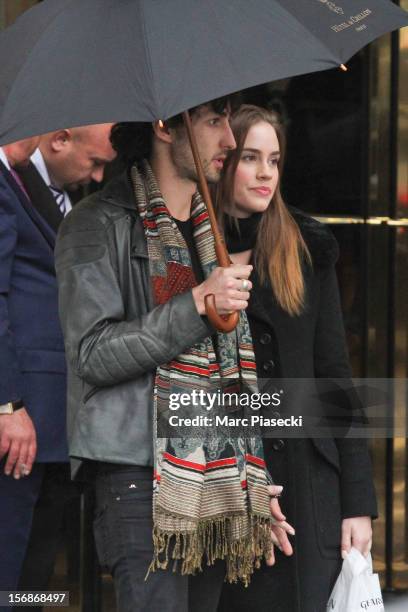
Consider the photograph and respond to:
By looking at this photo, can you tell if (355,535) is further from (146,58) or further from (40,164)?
(40,164)

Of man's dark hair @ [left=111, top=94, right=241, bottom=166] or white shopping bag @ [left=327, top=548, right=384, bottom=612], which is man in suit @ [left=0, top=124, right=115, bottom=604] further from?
white shopping bag @ [left=327, top=548, right=384, bottom=612]

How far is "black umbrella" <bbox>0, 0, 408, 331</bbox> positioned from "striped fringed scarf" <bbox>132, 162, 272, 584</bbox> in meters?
0.19

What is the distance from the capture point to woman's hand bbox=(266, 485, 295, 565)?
331 centimetres

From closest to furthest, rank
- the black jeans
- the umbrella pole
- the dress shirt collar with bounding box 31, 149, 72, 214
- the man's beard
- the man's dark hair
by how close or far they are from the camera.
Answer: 1. the umbrella pole
2. the black jeans
3. the man's beard
4. the man's dark hair
5. the dress shirt collar with bounding box 31, 149, 72, 214

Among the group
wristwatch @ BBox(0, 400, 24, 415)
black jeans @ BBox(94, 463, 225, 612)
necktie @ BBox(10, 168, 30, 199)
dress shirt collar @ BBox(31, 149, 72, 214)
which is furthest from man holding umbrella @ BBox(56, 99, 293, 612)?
dress shirt collar @ BBox(31, 149, 72, 214)

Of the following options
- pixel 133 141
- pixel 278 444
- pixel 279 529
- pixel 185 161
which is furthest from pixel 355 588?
pixel 133 141

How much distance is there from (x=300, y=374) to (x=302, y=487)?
313 mm

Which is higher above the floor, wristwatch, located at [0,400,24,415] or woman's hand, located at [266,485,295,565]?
wristwatch, located at [0,400,24,415]

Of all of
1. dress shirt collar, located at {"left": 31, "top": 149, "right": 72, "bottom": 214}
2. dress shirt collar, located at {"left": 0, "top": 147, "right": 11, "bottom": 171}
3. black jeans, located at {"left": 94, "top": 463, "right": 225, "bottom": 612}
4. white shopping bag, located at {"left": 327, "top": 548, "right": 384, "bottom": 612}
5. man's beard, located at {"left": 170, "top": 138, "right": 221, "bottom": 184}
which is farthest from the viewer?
dress shirt collar, located at {"left": 31, "top": 149, "right": 72, "bottom": 214}

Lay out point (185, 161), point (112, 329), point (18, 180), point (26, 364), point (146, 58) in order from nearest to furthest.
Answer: point (146, 58) → point (112, 329) → point (185, 161) → point (26, 364) → point (18, 180)

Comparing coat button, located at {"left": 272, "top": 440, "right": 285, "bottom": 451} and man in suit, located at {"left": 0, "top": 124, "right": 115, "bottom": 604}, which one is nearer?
coat button, located at {"left": 272, "top": 440, "right": 285, "bottom": 451}

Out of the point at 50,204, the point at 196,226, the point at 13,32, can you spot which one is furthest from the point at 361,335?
the point at 13,32

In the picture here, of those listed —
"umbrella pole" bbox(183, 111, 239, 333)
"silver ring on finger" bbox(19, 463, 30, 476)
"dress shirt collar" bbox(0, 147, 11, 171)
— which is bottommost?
"silver ring on finger" bbox(19, 463, 30, 476)

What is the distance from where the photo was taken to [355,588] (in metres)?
3.34
